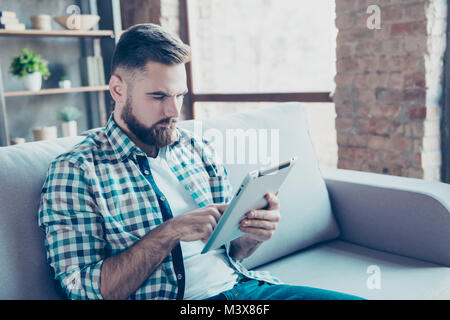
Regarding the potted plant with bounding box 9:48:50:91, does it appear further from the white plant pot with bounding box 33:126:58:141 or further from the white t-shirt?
the white t-shirt

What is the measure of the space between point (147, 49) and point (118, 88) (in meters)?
0.13

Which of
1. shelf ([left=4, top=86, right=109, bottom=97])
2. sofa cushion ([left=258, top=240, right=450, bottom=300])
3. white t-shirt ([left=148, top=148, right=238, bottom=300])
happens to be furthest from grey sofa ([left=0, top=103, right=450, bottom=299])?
shelf ([left=4, top=86, right=109, bottom=97])

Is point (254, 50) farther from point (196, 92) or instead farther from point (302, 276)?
point (302, 276)

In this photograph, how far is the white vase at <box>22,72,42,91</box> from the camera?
2.96 m

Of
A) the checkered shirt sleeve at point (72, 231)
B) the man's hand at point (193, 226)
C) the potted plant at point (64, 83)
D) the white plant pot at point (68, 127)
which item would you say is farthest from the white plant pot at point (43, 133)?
the man's hand at point (193, 226)

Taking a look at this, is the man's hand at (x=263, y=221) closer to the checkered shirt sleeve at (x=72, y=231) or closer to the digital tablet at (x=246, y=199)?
the digital tablet at (x=246, y=199)

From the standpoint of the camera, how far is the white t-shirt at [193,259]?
3.54ft

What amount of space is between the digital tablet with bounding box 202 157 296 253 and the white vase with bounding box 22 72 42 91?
244cm

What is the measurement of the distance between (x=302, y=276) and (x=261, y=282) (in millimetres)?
232

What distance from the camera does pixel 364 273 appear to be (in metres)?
1.37

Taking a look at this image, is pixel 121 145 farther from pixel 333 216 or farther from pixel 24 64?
pixel 24 64

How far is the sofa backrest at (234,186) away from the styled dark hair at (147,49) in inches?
10.4

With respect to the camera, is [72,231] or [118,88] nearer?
[72,231]

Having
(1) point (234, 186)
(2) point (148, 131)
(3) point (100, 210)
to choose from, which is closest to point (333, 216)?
(1) point (234, 186)
